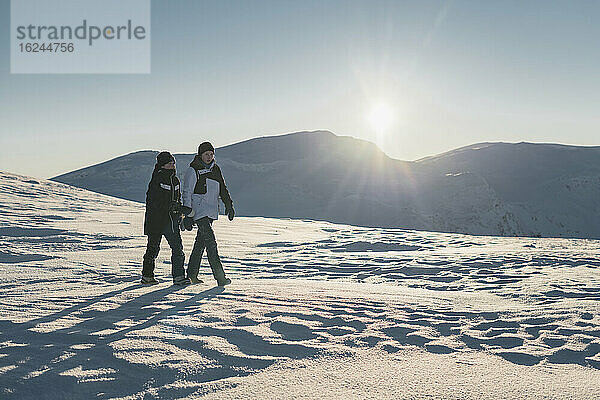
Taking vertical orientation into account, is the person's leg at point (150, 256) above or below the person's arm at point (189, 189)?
below

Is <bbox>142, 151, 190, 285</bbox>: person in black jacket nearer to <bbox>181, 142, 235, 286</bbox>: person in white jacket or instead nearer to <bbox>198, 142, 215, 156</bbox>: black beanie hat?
<bbox>181, 142, 235, 286</bbox>: person in white jacket

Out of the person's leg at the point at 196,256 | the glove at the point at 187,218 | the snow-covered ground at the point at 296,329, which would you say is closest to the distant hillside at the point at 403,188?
the snow-covered ground at the point at 296,329

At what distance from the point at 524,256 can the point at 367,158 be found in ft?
119

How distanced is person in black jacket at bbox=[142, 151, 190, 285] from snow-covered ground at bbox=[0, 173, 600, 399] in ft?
1.42

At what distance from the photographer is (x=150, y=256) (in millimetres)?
5762

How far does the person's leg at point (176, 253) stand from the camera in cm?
571

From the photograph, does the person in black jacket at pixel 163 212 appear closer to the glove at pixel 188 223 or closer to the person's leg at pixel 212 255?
the glove at pixel 188 223

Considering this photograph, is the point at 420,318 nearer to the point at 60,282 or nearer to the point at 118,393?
the point at 118,393

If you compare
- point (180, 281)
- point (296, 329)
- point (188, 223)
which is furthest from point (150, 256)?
point (296, 329)

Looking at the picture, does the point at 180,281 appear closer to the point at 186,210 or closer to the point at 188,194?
the point at 186,210

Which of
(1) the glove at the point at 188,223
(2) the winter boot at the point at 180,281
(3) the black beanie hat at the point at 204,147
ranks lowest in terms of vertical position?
(2) the winter boot at the point at 180,281

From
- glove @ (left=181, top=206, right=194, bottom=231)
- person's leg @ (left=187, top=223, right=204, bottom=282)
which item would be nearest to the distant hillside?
person's leg @ (left=187, top=223, right=204, bottom=282)

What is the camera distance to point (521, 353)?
3.55m

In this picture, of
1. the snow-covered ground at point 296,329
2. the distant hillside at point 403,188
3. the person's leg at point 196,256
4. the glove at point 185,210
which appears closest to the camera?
the snow-covered ground at point 296,329
